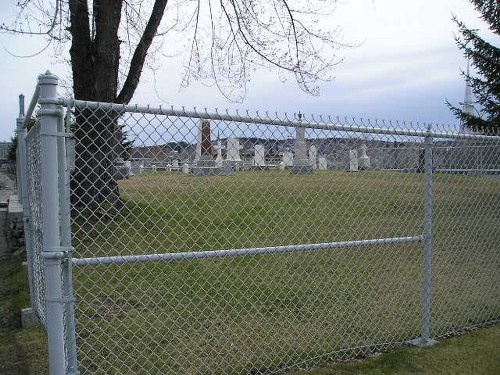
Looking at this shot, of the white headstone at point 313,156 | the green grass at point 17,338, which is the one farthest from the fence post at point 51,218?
the white headstone at point 313,156

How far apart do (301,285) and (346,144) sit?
2400 mm

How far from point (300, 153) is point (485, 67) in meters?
12.1

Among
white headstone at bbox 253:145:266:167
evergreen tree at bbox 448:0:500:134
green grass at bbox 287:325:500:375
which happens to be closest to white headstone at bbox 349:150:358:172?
white headstone at bbox 253:145:266:167

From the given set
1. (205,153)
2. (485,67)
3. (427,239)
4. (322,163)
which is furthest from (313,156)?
(485,67)

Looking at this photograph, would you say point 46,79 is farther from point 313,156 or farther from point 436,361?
point 436,361

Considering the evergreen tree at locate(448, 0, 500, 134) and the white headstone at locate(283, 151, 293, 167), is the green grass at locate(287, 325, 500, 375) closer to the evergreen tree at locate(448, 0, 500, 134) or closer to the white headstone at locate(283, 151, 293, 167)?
the white headstone at locate(283, 151, 293, 167)

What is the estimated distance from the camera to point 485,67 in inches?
561

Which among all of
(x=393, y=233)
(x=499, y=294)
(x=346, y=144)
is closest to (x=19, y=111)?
(x=346, y=144)

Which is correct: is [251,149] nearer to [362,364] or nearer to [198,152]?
[198,152]

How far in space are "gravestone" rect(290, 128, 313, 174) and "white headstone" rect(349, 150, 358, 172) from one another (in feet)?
1.24

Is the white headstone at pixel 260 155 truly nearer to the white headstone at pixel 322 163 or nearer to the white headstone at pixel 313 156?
the white headstone at pixel 313 156

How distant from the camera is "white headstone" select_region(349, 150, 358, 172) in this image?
4.45 metres

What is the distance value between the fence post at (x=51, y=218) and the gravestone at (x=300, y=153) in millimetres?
1786

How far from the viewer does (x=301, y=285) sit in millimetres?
6152
